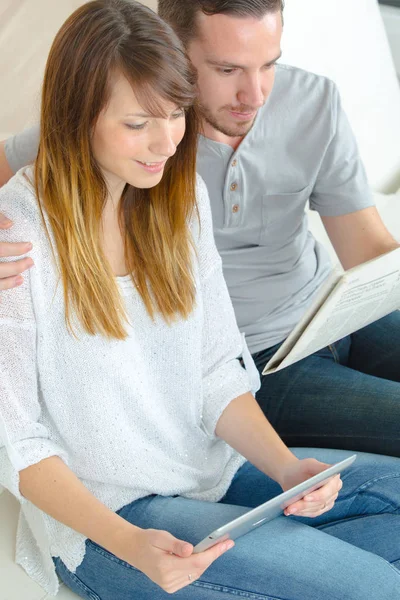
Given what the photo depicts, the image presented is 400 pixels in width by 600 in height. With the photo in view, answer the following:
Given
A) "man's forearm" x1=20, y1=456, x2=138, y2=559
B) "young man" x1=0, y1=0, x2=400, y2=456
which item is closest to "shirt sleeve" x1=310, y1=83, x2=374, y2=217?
"young man" x1=0, y1=0, x2=400, y2=456

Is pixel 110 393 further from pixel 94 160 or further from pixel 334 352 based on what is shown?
pixel 334 352

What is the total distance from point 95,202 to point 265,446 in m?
0.44

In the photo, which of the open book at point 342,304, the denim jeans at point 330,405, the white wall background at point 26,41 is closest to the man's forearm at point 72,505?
the open book at point 342,304

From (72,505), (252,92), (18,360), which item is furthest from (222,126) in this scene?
(72,505)

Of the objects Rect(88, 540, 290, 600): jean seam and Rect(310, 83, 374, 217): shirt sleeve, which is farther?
Rect(310, 83, 374, 217): shirt sleeve

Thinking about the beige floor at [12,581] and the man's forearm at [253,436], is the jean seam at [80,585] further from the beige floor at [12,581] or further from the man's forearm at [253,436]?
the man's forearm at [253,436]

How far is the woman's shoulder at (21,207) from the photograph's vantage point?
107cm

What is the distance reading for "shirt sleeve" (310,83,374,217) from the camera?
61.3 inches

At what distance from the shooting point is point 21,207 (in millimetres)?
1080

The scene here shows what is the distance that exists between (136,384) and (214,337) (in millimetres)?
182

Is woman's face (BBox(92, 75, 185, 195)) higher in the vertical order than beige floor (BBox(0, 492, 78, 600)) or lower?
higher

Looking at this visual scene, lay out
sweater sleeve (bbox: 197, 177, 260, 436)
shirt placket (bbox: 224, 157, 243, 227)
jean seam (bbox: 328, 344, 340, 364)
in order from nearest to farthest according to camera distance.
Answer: sweater sleeve (bbox: 197, 177, 260, 436) → shirt placket (bbox: 224, 157, 243, 227) → jean seam (bbox: 328, 344, 340, 364)

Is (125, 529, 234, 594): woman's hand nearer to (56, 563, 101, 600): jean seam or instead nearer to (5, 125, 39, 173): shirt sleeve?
(56, 563, 101, 600): jean seam

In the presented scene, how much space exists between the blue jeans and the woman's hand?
68 millimetres
